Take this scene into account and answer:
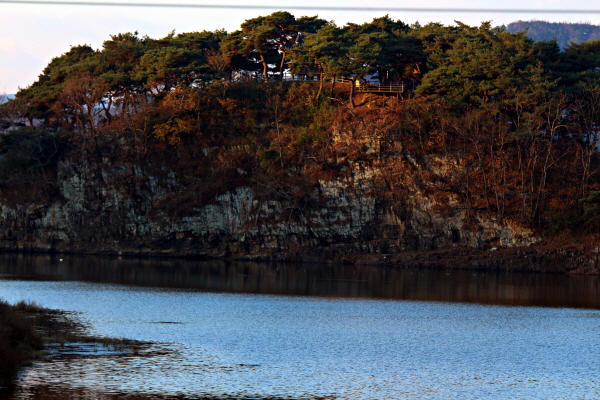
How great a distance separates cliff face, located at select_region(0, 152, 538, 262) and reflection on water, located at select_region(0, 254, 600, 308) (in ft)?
13.3

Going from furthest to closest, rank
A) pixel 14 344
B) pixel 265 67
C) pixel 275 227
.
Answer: pixel 265 67
pixel 275 227
pixel 14 344

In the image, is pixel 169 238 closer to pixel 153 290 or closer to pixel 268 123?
pixel 268 123

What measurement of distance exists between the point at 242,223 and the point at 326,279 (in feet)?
65.8

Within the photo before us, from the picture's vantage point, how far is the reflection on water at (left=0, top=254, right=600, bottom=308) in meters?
47.0

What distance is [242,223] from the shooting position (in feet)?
244

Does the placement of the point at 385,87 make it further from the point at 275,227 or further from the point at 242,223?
the point at 242,223

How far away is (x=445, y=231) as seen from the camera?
70688 mm

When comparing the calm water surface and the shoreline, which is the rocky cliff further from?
the calm water surface

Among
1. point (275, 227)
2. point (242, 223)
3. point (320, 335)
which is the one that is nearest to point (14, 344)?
point (320, 335)

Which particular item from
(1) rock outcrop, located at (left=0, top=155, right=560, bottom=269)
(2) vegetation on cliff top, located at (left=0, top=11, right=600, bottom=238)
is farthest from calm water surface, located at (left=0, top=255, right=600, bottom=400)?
(2) vegetation on cliff top, located at (left=0, top=11, right=600, bottom=238)

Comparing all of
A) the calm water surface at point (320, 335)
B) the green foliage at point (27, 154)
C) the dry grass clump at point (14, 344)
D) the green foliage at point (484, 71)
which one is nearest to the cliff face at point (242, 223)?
the green foliage at point (27, 154)

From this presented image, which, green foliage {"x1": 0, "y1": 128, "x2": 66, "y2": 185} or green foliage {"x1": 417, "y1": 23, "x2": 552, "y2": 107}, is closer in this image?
green foliage {"x1": 417, "y1": 23, "x2": 552, "y2": 107}

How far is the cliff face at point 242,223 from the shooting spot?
7100 cm

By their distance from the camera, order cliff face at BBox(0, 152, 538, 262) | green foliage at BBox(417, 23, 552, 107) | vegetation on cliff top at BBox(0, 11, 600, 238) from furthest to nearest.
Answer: cliff face at BBox(0, 152, 538, 262)
vegetation on cliff top at BBox(0, 11, 600, 238)
green foliage at BBox(417, 23, 552, 107)
